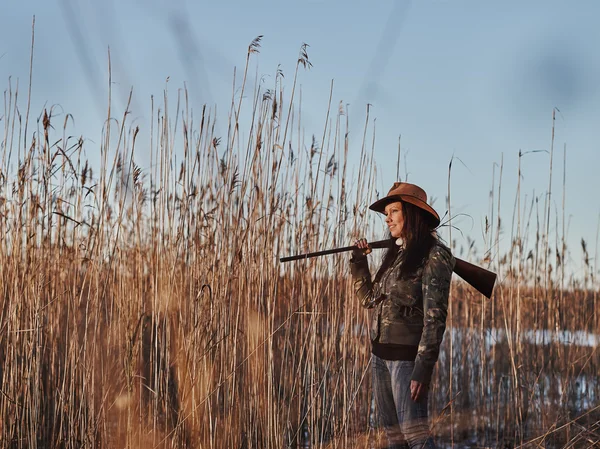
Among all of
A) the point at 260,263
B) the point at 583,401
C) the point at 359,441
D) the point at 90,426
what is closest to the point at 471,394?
the point at 583,401

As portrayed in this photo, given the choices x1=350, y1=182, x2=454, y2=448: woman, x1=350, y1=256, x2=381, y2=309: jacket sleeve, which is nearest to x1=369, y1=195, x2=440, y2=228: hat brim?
x1=350, y1=182, x2=454, y2=448: woman

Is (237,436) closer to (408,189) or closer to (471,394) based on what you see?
(408,189)

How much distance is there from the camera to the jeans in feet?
7.33

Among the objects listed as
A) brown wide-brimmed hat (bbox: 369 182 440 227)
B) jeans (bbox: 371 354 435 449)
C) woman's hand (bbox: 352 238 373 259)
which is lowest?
jeans (bbox: 371 354 435 449)

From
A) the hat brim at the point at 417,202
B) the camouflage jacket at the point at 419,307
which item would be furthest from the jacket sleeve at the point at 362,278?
the hat brim at the point at 417,202

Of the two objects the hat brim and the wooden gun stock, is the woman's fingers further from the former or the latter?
the wooden gun stock

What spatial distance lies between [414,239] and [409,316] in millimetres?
288

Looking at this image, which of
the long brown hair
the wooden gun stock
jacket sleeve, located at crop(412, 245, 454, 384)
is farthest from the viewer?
the wooden gun stock

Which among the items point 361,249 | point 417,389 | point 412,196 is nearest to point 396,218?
point 412,196

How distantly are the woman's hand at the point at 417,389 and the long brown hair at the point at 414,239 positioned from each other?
0.40 m

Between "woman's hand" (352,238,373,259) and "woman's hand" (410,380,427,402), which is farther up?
"woman's hand" (352,238,373,259)

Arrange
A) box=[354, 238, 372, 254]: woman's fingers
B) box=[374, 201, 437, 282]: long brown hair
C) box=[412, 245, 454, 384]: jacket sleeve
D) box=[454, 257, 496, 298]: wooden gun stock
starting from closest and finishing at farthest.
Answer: box=[412, 245, 454, 384]: jacket sleeve < box=[374, 201, 437, 282]: long brown hair < box=[454, 257, 496, 298]: wooden gun stock < box=[354, 238, 372, 254]: woman's fingers

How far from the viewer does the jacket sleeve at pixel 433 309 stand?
2141 millimetres

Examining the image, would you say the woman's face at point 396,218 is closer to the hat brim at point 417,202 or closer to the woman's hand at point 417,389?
the hat brim at point 417,202
